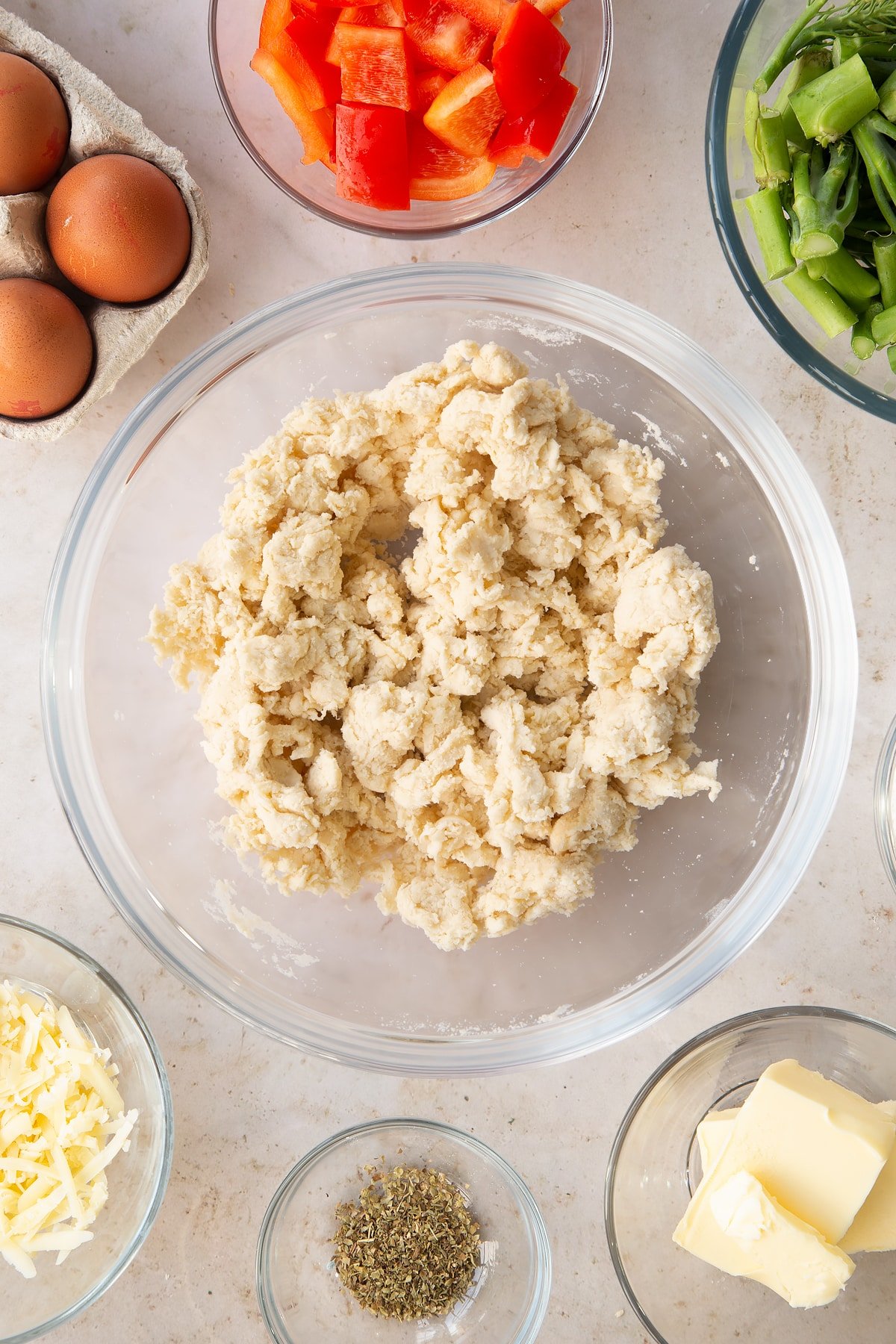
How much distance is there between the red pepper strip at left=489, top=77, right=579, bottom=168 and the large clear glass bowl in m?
0.23

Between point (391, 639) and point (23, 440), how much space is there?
843mm

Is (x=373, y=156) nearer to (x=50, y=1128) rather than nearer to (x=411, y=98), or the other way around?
(x=411, y=98)

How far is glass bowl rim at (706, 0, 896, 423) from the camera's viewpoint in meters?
1.72

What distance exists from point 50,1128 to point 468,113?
2.01m

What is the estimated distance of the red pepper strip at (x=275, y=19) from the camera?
178 centimetres

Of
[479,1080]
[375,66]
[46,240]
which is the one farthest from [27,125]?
[479,1080]

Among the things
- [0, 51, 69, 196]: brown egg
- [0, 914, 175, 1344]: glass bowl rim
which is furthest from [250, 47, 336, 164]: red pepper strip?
[0, 914, 175, 1344]: glass bowl rim

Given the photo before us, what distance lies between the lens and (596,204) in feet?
6.53

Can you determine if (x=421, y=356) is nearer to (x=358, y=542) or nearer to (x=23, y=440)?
(x=358, y=542)

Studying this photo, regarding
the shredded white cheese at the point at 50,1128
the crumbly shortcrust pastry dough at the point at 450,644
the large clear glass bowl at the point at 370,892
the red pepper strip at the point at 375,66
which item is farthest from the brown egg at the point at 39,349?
the shredded white cheese at the point at 50,1128

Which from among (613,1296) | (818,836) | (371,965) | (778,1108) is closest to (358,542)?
(371,965)

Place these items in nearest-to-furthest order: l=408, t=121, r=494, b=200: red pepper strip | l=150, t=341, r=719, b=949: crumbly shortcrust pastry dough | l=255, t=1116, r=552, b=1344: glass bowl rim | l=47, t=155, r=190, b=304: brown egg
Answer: l=150, t=341, r=719, b=949: crumbly shortcrust pastry dough < l=47, t=155, r=190, b=304: brown egg < l=408, t=121, r=494, b=200: red pepper strip < l=255, t=1116, r=552, b=1344: glass bowl rim

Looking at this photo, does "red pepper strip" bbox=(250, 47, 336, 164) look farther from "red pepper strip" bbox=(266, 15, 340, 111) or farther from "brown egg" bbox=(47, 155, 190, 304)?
"brown egg" bbox=(47, 155, 190, 304)

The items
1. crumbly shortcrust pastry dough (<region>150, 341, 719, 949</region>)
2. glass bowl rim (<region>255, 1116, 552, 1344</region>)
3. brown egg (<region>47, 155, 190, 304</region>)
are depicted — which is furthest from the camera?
glass bowl rim (<region>255, 1116, 552, 1344</region>)
